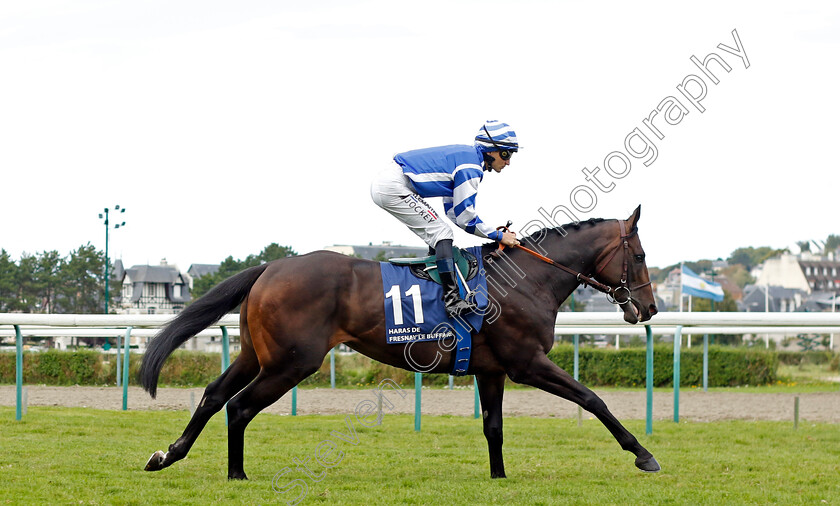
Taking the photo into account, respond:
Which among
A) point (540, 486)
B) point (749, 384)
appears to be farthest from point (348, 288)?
point (749, 384)

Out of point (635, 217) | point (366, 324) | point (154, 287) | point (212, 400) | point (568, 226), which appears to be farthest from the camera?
point (154, 287)

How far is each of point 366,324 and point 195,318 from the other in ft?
4.05

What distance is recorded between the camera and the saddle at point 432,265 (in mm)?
5777

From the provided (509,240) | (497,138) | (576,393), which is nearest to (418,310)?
(509,240)

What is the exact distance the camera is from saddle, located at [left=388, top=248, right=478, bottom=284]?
578cm

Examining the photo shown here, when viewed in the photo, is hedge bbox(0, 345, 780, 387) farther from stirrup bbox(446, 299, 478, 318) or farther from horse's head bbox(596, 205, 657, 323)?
stirrup bbox(446, 299, 478, 318)

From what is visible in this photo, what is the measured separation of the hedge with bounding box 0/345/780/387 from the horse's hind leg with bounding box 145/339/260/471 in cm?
939

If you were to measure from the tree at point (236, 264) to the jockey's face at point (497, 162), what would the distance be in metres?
24.5

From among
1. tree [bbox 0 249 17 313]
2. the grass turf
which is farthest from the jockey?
tree [bbox 0 249 17 313]

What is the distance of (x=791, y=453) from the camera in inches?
291

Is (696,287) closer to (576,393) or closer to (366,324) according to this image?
(576,393)

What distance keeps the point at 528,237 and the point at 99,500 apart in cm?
323

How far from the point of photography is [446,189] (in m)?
5.82

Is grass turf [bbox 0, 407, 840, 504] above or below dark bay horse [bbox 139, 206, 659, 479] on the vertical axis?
below
